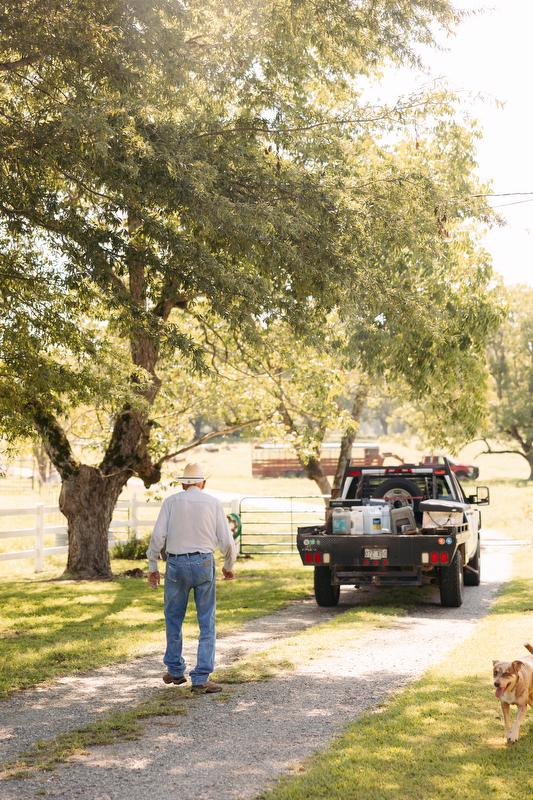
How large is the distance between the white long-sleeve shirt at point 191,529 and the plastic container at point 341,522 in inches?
197

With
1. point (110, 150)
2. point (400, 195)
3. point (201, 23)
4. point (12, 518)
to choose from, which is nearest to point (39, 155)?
point (110, 150)

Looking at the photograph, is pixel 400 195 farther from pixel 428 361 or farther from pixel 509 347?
pixel 509 347

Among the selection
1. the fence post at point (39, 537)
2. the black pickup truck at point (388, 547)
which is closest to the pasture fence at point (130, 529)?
the fence post at point (39, 537)

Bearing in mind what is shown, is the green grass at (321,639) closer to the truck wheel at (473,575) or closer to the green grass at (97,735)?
the green grass at (97,735)

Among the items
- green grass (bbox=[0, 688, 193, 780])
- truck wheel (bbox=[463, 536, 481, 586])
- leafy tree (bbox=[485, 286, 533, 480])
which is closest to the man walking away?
green grass (bbox=[0, 688, 193, 780])

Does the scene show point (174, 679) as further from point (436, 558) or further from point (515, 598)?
point (515, 598)

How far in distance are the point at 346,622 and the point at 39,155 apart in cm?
633

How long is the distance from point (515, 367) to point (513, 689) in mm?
57814

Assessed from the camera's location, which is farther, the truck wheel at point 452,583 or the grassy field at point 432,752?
the truck wheel at point 452,583

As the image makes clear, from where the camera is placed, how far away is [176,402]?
70.5 ft

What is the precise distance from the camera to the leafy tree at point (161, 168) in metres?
9.42

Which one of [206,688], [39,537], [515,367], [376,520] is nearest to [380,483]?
[376,520]

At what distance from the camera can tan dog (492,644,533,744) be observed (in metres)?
6.10

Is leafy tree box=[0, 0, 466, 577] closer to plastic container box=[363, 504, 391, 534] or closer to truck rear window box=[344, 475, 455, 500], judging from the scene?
plastic container box=[363, 504, 391, 534]
